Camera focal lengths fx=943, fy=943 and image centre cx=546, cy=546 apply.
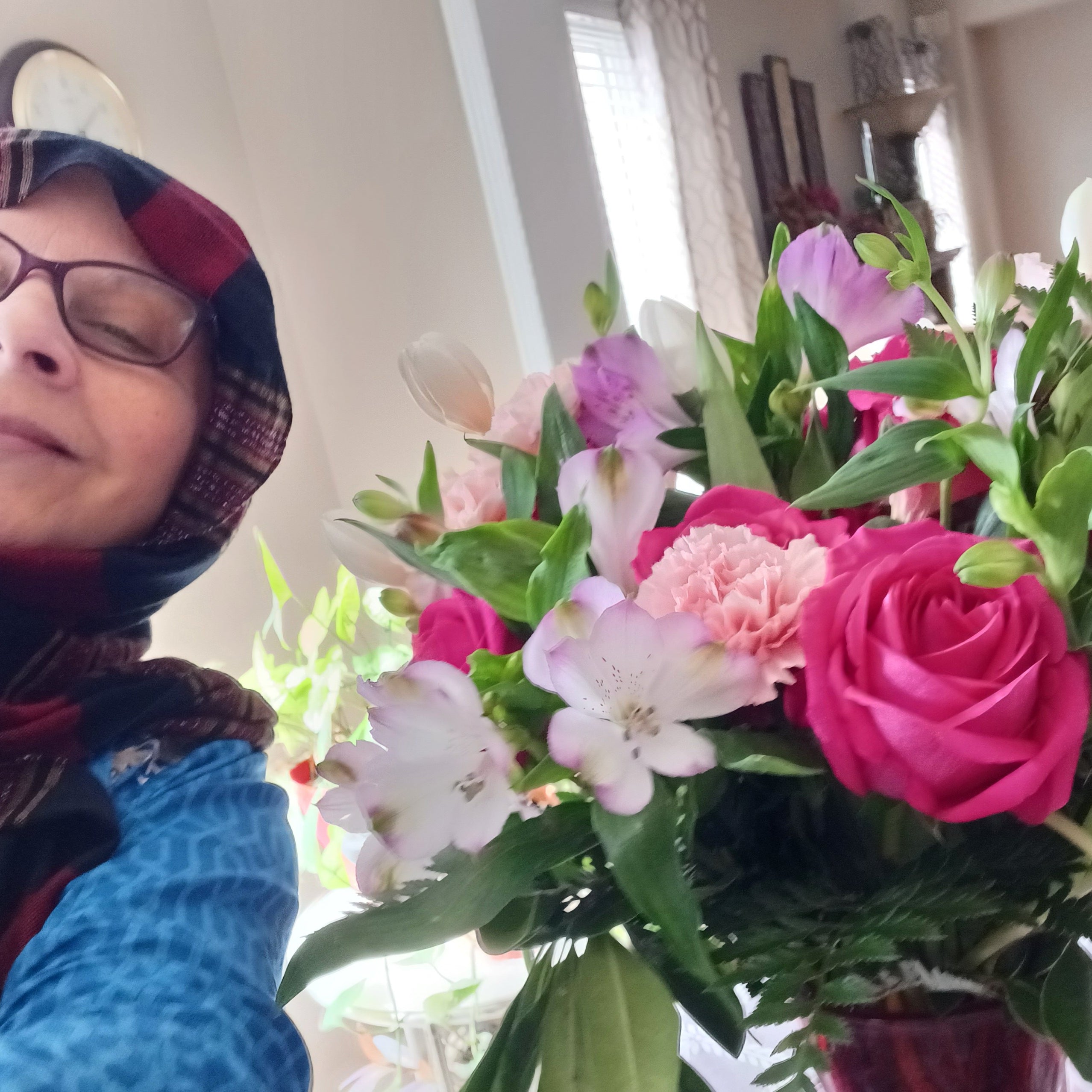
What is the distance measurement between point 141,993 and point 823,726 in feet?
1.58

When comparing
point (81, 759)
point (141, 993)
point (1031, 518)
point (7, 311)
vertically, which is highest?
point (7, 311)

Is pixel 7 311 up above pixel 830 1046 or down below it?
above

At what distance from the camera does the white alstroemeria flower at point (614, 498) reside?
0.27 meters

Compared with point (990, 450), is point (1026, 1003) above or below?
below

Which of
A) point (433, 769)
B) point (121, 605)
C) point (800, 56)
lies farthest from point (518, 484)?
point (800, 56)

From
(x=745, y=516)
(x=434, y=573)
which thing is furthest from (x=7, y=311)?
(x=745, y=516)

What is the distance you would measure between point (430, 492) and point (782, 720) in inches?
6.5

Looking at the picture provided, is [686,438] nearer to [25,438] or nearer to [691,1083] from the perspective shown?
[691,1083]

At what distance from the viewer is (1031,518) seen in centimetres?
24

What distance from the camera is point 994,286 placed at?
299mm

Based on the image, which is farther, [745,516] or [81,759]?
[81,759]

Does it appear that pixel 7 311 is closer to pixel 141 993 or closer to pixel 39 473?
pixel 39 473

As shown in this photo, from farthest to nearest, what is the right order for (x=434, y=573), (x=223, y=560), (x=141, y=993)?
(x=223, y=560), (x=141, y=993), (x=434, y=573)

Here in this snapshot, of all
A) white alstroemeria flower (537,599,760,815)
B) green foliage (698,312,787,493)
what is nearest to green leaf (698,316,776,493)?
green foliage (698,312,787,493)
